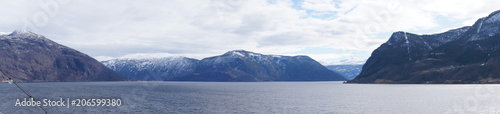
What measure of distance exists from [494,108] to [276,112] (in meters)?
70.2

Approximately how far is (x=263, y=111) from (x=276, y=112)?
488cm

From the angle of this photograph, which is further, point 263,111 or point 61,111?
point 263,111

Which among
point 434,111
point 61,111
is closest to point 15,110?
point 61,111

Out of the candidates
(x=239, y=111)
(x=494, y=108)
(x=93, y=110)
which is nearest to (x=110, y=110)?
(x=93, y=110)

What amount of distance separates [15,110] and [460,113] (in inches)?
5277

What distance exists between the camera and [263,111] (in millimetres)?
115750

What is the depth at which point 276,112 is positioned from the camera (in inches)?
4446

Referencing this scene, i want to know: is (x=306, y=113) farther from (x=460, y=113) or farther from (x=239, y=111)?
(x=460, y=113)

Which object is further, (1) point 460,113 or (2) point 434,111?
(2) point 434,111

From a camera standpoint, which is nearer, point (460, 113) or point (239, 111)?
point (460, 113)

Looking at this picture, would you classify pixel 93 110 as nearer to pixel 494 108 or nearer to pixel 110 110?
pixel 110 110

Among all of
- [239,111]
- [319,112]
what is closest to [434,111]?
[319,112]

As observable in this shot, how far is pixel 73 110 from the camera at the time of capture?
363ft

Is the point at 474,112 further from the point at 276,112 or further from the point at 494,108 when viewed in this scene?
the point at 276,112
